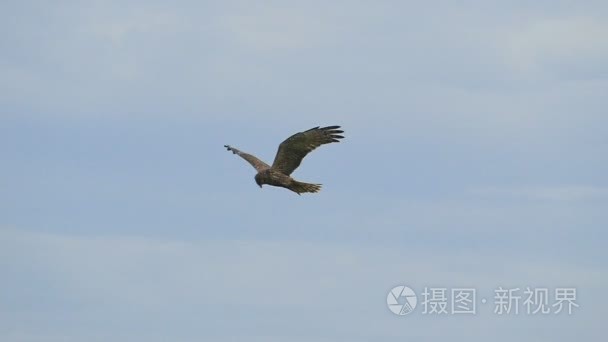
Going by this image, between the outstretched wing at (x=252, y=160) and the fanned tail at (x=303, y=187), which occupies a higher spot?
the outstretched wing at (x=252, y=160)

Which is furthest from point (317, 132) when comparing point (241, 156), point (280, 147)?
point (241, 156)

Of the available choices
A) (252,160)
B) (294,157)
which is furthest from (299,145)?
(252,160)

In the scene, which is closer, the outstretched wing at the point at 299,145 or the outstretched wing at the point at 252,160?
the outstretched wing at the point at 299,145

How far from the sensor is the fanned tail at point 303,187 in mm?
43656

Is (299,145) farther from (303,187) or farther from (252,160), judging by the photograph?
(252,160)

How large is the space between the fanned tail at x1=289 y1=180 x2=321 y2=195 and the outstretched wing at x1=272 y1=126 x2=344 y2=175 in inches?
25.9

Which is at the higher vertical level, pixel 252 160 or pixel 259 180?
pixel 252 160

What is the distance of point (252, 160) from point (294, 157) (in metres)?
2.89

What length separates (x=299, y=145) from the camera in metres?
44.2

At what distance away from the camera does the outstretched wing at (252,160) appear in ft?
150

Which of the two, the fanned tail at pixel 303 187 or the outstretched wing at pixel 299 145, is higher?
the outstretched wing at pixel 299 145

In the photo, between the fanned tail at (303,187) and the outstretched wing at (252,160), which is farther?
the outstretched wing at (252,160)

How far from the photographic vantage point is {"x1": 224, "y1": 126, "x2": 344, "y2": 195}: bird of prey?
43.7 m

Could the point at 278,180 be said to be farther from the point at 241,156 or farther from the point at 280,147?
the point at 241,156
